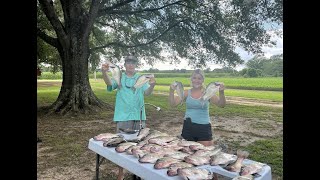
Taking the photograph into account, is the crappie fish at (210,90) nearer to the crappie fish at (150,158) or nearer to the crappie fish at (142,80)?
the crappie fish at (142,80)

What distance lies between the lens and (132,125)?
3.50m

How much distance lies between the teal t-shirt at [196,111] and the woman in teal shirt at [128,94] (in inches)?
19.8

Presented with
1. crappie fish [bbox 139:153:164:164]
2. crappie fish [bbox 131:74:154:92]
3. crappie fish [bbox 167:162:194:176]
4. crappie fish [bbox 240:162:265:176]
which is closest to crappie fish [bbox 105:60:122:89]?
crappie fish [bbox 131:74:154:92]

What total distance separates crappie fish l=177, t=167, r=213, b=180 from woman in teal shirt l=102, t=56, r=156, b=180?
1.51 m

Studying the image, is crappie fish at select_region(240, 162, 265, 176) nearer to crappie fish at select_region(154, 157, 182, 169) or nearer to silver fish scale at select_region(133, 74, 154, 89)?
crappie fish at select_region(154, 157, 182, 169)

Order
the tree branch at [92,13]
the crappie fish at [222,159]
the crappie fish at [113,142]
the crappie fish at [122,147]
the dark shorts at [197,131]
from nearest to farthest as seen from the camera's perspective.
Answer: the crappie fish at [222,159]
the crappie fish at [122,147]
the crappie fish at [113,142]
the dark shorts at [197,131]
the tree branch at [92,13]

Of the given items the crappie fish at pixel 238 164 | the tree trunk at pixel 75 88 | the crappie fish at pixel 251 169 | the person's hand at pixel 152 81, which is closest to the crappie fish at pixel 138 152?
the crappie fish at pixel 238 164

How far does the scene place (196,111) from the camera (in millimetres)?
3082

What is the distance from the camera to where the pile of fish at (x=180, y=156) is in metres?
2.00

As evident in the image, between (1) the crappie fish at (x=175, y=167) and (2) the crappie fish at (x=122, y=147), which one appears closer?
(1) the crappie fish at (x=175, y=167)
